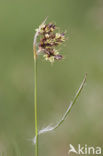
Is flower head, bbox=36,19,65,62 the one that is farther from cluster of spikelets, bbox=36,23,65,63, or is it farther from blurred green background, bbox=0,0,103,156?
blurred green background, bbox=0,0,103,156

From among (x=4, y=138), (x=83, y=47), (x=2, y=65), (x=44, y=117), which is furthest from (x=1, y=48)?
(x=4, y=138)

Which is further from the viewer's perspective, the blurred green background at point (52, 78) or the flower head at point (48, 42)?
the blurred green background at point (52, 78)

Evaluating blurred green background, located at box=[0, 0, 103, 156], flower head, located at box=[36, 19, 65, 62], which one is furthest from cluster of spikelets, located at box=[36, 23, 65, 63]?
blurred green background, located at box=[0, 0, 103, 156]

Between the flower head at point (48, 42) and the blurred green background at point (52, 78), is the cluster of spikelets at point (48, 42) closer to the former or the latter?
the flower head at point (48, 42)

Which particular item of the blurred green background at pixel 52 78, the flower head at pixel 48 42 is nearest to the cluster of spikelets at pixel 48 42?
the flower head at pixel 48 42

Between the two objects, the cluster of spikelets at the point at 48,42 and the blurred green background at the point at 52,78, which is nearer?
the cluster of spikelets at the point at 48,42

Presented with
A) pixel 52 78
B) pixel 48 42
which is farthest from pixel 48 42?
pixel 52 78

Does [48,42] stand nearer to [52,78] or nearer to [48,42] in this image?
[48,42]

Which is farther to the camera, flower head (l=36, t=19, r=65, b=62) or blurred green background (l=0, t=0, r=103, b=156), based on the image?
blurred green background (l=0, t=0, r=103, b=156)
